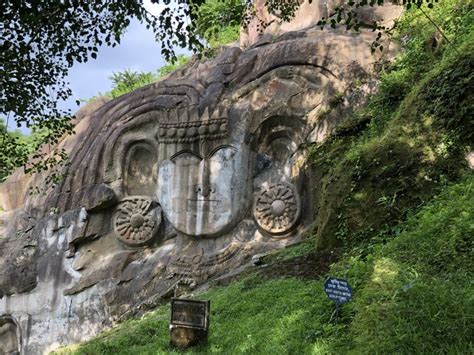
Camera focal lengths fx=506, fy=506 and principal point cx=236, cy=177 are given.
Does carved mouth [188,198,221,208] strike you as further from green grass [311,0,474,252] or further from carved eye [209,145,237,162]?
green grass [311,0,474,252]

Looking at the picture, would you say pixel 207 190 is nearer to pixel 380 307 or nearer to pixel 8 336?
pixel 8 336

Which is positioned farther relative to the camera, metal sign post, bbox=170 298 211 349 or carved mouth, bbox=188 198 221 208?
carved mouth, bbox=188 198 221 208

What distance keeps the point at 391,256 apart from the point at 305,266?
2253mm

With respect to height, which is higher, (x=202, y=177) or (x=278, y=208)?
(x=202, y=177)

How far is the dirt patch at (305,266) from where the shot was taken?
21.7 feet

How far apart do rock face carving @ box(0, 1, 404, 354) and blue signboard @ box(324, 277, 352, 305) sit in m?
5.01

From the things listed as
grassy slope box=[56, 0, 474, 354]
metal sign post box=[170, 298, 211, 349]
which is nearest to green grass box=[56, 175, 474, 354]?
grassy slope box=[56, 0, 474, 354]

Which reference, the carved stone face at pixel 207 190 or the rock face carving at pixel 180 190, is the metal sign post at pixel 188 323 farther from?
the carved stone face at pixel 207 190

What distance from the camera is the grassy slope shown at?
3.82 m

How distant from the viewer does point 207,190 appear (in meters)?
10.8

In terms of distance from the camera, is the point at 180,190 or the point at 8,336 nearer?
the point at 180,190

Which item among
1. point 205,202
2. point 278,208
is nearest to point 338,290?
point 278,208

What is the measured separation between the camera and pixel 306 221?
32.6 ft

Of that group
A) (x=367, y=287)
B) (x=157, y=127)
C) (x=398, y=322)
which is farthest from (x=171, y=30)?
(x=157, y=127)
